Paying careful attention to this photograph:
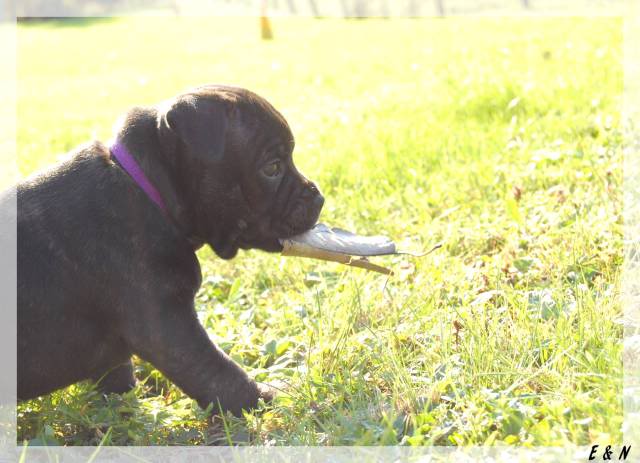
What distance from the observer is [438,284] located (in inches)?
156

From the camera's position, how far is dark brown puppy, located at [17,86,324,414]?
10.1ft

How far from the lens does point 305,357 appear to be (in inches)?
141

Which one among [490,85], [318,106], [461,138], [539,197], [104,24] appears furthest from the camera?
[104,24]

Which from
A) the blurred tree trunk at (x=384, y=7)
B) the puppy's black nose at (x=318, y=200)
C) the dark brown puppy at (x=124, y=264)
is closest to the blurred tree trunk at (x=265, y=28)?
the blurred tree trunk at (x=384, y=7)

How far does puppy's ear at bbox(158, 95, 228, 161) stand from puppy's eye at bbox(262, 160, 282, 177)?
1.02ft

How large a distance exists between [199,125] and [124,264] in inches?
23.3

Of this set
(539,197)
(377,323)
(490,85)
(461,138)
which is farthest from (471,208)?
(490,85)

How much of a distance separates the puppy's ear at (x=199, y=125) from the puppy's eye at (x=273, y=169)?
31 cm

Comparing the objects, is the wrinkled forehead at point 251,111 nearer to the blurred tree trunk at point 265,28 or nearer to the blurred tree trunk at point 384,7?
the blurred tree trunk at point 384,7

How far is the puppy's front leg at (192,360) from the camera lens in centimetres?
307

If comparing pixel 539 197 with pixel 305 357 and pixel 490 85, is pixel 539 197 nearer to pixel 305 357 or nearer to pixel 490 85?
pixel 305 357

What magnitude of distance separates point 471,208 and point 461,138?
1.15 m

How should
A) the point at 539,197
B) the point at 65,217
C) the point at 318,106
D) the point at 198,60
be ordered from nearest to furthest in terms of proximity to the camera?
the point at 65,217 → the point at 539,197 → the point at 318,106 → the point at 198,60

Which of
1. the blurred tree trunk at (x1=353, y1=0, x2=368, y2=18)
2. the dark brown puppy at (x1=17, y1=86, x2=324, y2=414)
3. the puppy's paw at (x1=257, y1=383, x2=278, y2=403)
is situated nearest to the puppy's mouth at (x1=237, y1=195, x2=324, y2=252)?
the dark brown puppy at (x1=17, y1=86, x2=324, y2=414)
